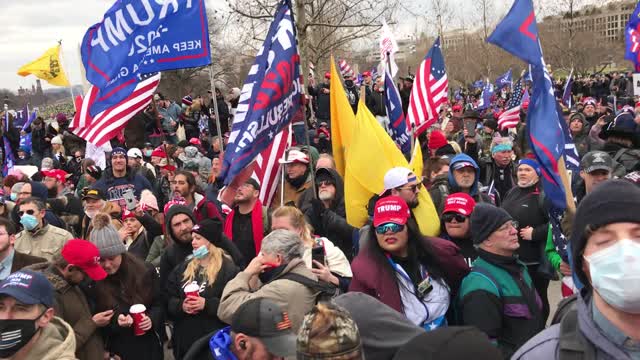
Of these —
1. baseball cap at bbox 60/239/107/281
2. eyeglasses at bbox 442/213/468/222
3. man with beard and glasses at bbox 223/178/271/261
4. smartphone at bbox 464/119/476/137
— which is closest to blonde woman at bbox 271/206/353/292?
eyeglasses at bbox 442/213/468/222

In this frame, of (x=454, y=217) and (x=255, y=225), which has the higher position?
(x=454, y=217)

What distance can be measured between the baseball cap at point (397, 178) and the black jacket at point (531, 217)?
1.09 m

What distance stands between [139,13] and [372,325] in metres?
5.11

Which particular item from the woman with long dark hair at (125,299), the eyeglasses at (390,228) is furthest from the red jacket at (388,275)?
the woman with long dark hair at (125,299)

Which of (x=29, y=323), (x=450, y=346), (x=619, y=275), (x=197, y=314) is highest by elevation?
A: (x=619, y=275)

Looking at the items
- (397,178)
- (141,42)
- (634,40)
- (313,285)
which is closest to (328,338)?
(313,285)

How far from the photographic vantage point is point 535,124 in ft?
14.8

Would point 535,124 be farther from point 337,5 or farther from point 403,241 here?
point 337,5

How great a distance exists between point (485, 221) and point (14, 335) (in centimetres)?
265

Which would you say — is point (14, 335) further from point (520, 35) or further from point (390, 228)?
point (520, 35)

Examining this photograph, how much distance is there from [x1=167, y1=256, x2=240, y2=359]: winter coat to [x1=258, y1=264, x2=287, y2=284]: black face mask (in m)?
0.62

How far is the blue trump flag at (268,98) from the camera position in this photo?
5.41 metres

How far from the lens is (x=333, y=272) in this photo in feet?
14.1

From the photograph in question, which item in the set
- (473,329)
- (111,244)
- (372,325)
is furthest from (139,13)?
(473,329)
